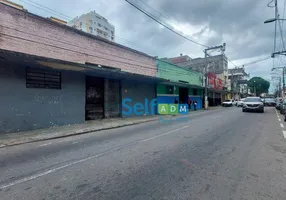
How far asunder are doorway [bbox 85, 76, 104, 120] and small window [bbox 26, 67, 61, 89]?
2.67 metres

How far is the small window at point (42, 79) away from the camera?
33.9ft

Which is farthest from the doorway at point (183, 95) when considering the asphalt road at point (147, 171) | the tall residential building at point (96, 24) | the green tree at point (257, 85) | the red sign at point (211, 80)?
the green tree at point (257, 85)

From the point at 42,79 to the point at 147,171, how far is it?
365 inches

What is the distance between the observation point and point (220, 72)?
50.0 metres

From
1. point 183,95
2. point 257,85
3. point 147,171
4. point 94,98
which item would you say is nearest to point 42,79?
point 94,98

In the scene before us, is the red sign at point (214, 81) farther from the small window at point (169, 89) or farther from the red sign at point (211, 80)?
the small window at point (169, 89)

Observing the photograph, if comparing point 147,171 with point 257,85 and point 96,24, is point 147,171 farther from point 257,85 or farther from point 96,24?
point 257,85

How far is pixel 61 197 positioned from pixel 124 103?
13.7m

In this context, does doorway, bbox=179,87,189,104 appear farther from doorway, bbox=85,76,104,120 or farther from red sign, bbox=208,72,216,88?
doorway, bbox=85,76,104,120

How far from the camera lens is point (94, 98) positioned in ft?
48.5

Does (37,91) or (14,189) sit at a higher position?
(37,91)

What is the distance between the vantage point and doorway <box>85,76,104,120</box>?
14.2m

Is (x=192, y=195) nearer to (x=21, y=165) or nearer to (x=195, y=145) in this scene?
(x=195, y=145)

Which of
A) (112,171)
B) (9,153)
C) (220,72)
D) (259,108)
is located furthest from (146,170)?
(220,72)
